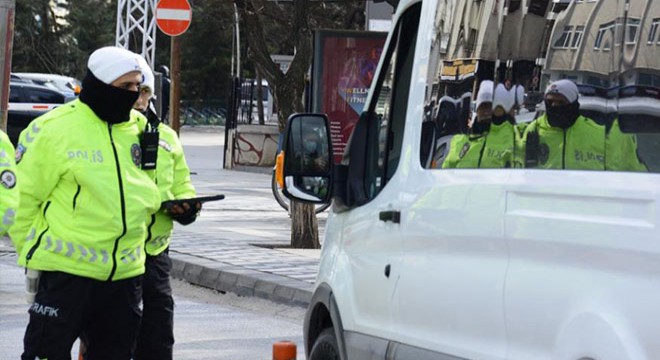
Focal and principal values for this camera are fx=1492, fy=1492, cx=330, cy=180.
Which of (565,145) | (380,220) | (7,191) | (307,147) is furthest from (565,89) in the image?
(7,191)

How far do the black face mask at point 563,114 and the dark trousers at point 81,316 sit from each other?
2398 millimetres

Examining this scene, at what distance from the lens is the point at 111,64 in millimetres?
6078

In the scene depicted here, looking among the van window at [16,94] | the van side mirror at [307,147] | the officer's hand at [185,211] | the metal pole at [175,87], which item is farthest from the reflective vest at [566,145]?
the van window at [16,94]

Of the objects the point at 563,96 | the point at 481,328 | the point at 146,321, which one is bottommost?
the point at 146,321

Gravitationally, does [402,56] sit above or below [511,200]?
above

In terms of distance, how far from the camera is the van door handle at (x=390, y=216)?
5450mm

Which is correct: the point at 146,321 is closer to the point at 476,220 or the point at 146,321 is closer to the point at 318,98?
the point at 476,220

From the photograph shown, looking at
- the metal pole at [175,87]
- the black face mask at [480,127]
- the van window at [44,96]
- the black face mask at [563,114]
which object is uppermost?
the black face mask at [563,114]

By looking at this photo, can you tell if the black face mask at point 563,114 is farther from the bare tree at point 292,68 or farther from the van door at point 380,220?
the bare tree at point 292,68

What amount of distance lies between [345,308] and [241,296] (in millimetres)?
6683

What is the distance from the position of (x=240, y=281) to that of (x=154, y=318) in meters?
5.75

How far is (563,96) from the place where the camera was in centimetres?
434

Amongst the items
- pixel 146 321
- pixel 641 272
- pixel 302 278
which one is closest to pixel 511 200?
pixel 641 272

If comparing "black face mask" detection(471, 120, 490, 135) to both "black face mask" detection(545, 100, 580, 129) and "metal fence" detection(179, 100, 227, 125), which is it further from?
"metal fence" detection(179, 100, 227, 125)
